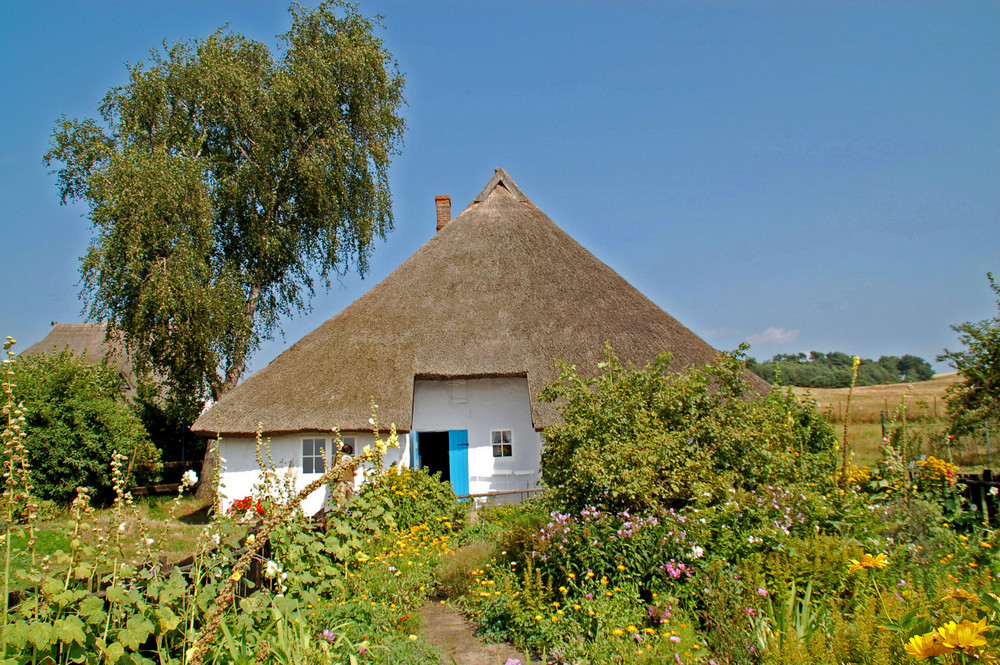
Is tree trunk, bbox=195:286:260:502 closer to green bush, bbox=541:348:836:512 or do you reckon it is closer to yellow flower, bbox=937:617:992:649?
green bush, bbox=541:348:836:512

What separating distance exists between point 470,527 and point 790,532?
16.3ft

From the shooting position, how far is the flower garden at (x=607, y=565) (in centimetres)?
326

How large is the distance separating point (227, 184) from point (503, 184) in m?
7.70

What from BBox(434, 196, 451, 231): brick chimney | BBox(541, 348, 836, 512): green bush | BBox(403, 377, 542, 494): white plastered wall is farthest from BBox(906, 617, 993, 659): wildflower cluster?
BBox(434, 196, 451, 231): brick chimney

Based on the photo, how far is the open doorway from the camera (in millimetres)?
15398

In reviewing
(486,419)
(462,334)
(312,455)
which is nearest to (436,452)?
(486,419)

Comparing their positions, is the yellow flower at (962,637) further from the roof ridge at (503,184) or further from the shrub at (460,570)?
the roof ridge at (503,184)

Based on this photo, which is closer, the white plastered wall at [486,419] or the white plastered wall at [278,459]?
the white plastered wall at [278,459]

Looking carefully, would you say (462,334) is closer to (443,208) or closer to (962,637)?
(443,208)

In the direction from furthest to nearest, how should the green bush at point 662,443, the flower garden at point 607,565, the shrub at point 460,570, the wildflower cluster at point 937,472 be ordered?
1. the shrub at point 460,570
2. the wildflower cluster at point 937,472
3. the green bush at point 662,443
4. the flower garden at point 607,565

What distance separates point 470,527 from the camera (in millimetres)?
9484

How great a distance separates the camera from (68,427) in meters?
14.8

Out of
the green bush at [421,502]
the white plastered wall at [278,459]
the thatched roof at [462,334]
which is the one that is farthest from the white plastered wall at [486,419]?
the green bush at [421,502]

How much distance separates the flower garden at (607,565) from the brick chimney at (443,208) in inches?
534
